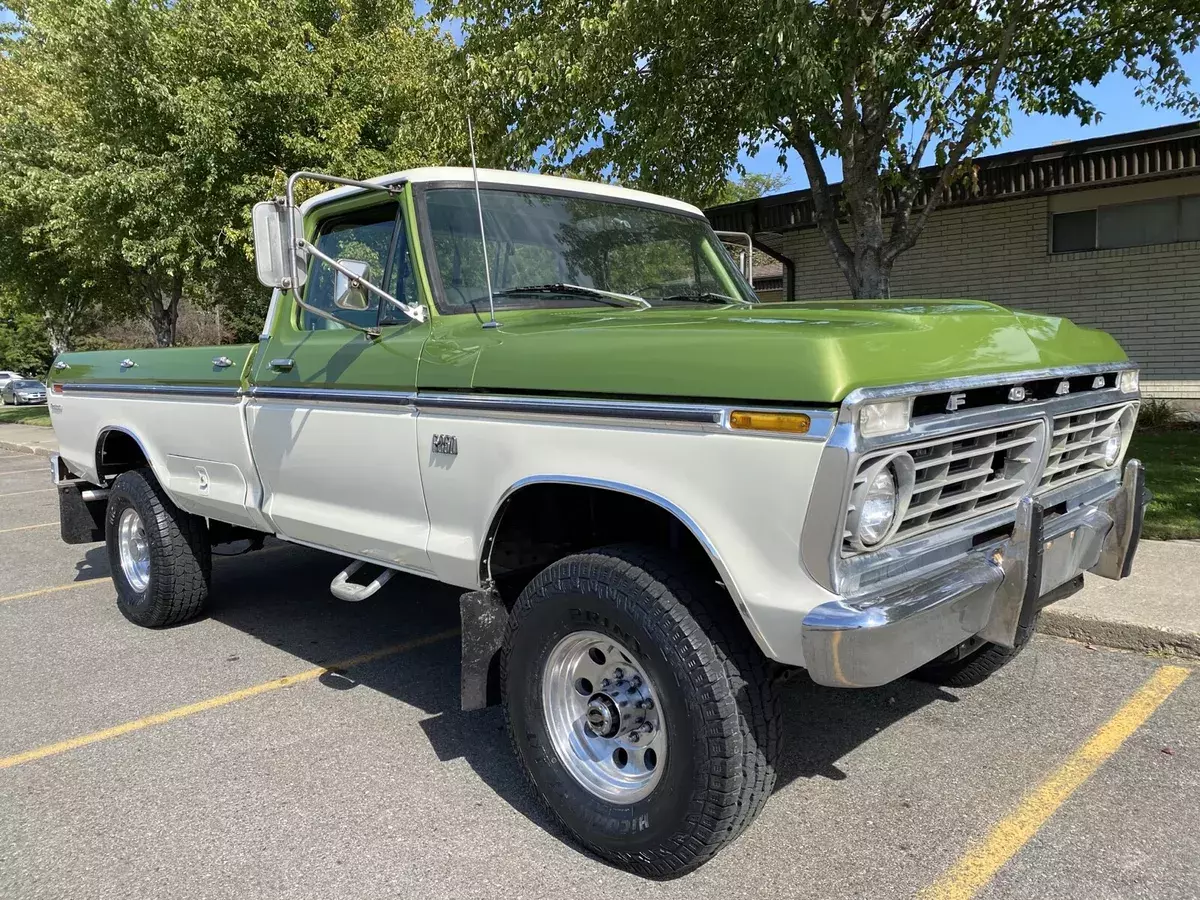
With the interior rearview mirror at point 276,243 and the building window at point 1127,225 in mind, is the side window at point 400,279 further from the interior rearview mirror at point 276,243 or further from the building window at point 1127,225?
the building window at point 1127,225

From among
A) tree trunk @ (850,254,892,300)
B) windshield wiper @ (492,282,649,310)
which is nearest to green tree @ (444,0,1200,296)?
tree trunk @ (850,254,892,300)

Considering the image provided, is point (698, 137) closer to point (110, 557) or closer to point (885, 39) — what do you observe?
point (885, 39)

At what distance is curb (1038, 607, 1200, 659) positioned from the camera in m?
4.31

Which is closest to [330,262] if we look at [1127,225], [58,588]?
[58,588]

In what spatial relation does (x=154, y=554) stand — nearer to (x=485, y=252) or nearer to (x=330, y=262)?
(x=330, y=262)

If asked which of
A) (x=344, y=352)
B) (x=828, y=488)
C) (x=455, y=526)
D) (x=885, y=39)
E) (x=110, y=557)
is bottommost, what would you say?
(x=110, y=557)

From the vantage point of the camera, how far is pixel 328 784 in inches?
133

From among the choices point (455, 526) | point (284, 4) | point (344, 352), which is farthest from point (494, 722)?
point (284, 4)

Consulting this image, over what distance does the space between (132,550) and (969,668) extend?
15.5ft

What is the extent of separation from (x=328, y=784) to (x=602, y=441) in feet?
5.76

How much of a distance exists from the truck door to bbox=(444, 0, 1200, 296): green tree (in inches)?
178

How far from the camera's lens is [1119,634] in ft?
14.7

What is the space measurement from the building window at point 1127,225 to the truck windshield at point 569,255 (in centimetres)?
925

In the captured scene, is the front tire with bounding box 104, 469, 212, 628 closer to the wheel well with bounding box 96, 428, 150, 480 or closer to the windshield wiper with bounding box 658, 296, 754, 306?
the wheel well with bounding box 96, 428, 150, 480
